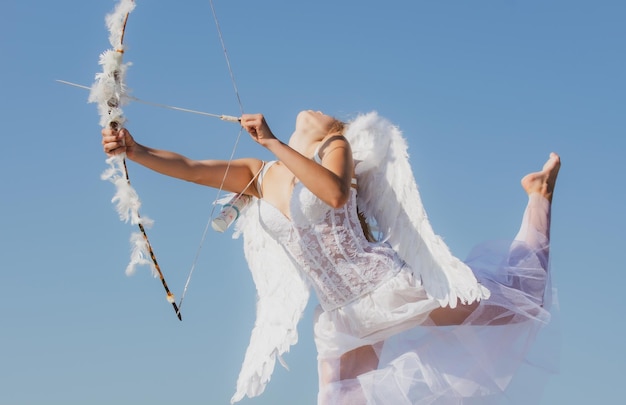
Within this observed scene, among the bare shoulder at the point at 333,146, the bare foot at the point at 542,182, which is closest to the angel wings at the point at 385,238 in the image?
the bare shoulder at the point at 333,146

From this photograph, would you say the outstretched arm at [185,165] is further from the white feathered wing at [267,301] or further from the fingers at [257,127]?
the fingers at [257,127]

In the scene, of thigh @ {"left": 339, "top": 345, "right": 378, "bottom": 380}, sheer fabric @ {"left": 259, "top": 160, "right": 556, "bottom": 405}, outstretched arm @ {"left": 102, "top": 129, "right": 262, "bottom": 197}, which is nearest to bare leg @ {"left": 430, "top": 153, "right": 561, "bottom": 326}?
sheer fabric @ {"left": 259, "top": 160, "right": 556, "bottom": 405}

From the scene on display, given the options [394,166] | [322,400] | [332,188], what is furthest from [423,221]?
[322,400]

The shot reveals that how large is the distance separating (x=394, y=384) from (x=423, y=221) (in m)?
0.79

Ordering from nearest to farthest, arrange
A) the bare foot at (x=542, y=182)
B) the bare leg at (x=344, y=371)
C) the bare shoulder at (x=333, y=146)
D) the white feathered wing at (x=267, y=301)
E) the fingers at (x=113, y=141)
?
the fingers at (x=113, y=141) < the bare shoulder at (x=333, y=146) < the bare leg at (x=344, y=371) < the white feathered wing at (x=267, y=301) < the bare foot at (x=542, y=182)

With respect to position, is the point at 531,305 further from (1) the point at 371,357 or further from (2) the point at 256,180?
(2) the point at 256,180

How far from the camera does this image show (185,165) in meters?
4.35

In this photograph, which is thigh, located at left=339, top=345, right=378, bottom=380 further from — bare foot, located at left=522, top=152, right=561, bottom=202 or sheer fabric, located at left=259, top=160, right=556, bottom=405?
bare foot, located at left=522, top=152, right=561, bottom=202

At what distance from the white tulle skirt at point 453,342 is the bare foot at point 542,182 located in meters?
0.38

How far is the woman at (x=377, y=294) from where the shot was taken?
13.9ft

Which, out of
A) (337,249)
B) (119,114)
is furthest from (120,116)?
(337,249)

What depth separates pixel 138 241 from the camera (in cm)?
414

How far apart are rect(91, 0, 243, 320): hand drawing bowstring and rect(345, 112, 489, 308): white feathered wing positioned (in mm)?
767

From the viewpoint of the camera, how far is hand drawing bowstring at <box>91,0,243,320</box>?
4.04 m
